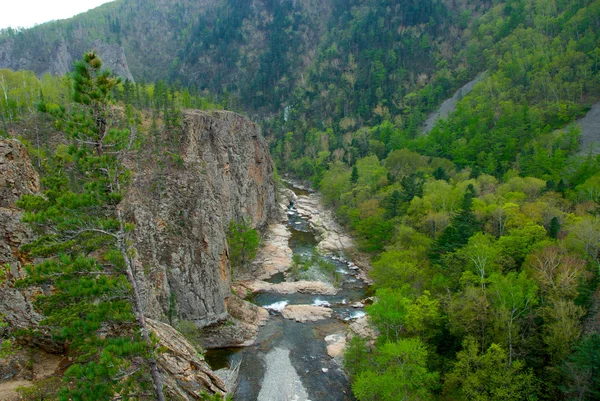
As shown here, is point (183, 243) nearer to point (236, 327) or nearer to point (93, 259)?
point (236, 327)

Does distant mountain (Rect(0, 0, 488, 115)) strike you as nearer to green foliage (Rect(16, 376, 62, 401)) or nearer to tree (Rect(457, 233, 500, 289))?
tree (Rect(457, 233, 500, 289))

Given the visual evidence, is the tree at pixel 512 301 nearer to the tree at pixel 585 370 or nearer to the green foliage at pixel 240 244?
the tree at pixel 585 370

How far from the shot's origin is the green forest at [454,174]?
2367 cm

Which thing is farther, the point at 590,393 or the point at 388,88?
the point at 388,88

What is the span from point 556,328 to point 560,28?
123 meters

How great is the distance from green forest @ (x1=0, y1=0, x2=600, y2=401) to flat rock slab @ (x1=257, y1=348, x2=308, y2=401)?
4.74 m

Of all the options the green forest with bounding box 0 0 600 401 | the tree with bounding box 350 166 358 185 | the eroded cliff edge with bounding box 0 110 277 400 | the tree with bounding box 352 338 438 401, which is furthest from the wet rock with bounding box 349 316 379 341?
the tree with bounding box 350 166 358 185

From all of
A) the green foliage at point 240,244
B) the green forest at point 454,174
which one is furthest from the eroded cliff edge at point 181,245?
the green foliage at point 240,244

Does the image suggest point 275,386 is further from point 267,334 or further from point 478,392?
point 478,392

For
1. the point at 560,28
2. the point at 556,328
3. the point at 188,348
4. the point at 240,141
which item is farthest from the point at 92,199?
the point at 560,28

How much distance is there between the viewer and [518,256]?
31406 mm

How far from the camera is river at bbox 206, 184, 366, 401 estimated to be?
2878 cm

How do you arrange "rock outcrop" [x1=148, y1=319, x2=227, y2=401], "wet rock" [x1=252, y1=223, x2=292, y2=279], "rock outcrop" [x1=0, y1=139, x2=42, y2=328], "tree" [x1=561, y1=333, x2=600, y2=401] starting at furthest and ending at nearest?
"wet rock" [x1=252, y1=223, x2=292, y2=279]
"tree" [x1=561, y1=333, x2=600, y2=401]
"rock outcrop" [x1=148, y1=319, x2=227, y2=401]
"rock outcrop" [x1=0, y1=139, x2=42, y2=328]

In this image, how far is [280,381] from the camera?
29.8 meters
